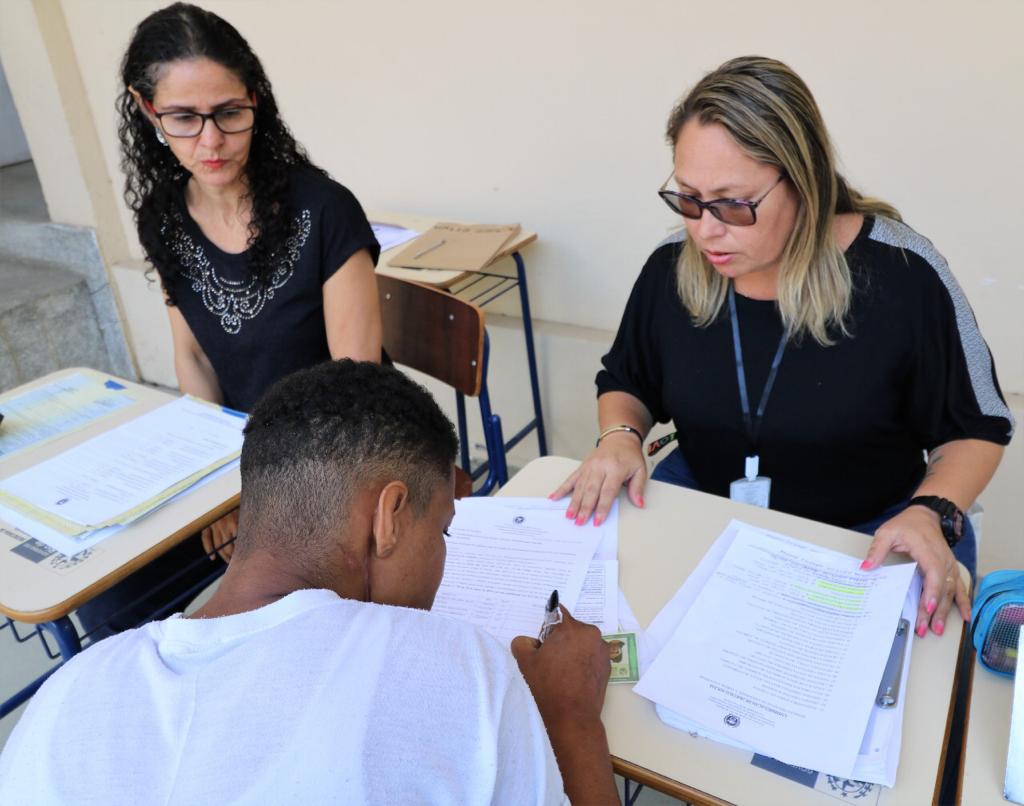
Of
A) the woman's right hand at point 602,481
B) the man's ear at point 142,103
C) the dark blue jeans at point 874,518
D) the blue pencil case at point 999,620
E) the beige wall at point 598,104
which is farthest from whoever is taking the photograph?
the beige wall at point 598,104

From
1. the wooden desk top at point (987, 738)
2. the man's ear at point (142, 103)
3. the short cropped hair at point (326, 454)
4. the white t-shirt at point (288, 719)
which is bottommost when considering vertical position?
the wooden desk top at point (987, 738)

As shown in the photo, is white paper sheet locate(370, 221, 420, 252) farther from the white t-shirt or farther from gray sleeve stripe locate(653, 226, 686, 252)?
the white t-shirt

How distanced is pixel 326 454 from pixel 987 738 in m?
0.76

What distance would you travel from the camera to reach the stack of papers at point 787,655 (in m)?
0.90

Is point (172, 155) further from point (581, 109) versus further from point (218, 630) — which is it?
point (218, 630)

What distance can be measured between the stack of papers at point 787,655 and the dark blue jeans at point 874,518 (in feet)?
1.01

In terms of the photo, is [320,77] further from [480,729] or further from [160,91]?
[480,729]

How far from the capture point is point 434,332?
206 cm

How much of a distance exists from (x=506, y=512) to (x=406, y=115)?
1.98m

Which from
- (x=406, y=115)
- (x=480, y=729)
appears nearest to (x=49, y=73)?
(x=406, y=115)

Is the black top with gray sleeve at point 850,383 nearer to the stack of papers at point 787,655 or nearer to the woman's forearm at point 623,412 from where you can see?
the woman's forearm at point 623,412

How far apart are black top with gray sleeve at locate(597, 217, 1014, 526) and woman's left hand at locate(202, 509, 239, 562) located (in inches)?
35.5

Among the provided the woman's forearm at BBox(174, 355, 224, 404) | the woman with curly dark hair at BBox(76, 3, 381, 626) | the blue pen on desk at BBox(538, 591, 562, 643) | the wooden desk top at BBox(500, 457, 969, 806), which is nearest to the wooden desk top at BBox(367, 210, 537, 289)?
the woman with curly dark hair at BBox(76, 3, 381, 626)

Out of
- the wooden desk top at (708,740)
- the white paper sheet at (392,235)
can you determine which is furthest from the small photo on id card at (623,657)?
the white paper sheet at (392,235)
